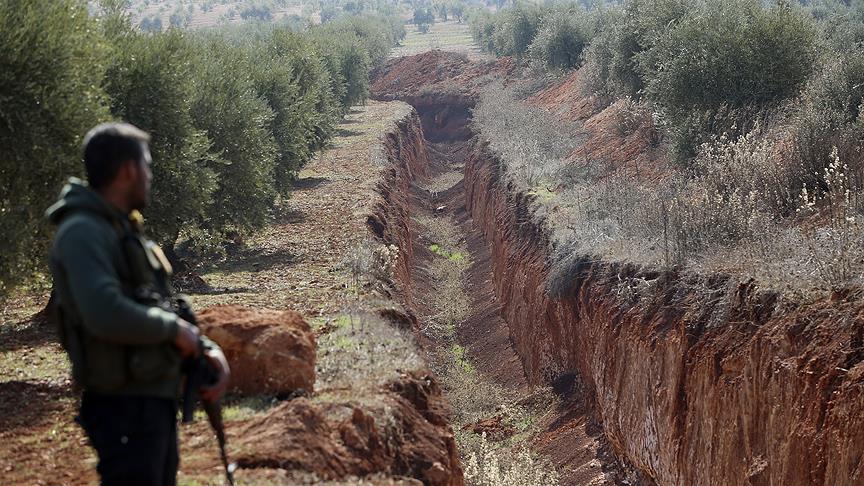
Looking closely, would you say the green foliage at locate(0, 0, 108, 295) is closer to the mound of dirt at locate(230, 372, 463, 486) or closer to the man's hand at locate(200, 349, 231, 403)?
the mound of dirt at locate(230, 372, 463, 486)

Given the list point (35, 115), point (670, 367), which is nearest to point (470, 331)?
point (670, 367)

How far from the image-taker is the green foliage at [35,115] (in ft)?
A: 39.6

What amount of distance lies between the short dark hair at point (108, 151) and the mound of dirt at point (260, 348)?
488 centimetres

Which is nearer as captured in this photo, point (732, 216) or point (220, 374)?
point (220, 374)

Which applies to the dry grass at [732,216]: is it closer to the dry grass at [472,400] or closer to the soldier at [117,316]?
the dry grass at [472,400]

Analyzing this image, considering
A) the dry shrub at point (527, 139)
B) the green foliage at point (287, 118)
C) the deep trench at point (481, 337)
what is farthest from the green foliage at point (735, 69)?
the green foliage at point (287, 118)

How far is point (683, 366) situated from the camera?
13586 mm

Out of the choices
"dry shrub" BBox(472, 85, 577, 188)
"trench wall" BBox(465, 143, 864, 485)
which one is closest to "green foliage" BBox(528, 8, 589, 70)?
"dry shrub" BBox(472, 85, 577, 188)

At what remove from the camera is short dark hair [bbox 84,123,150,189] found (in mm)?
4625

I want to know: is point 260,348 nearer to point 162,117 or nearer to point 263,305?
point 263,305

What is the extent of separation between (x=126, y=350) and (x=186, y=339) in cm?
28

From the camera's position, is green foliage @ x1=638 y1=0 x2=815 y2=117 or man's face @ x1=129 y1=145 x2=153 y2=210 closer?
man's face @ x1=129 y1=145 x2=153 y2=210

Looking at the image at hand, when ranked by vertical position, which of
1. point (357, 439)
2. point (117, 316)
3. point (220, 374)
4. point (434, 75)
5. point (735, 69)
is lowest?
point (434, 75)

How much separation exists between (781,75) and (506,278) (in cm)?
846
